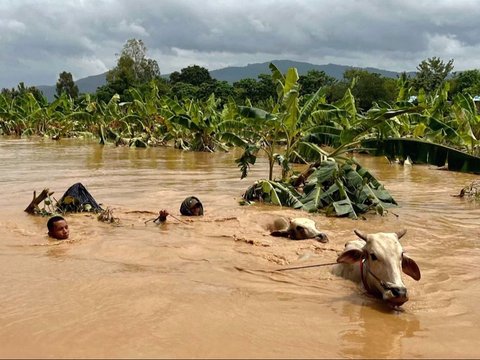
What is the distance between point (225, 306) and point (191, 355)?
98 centimetres

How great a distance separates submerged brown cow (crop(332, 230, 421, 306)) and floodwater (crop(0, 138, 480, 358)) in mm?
180

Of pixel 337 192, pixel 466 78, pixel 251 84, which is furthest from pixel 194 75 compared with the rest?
pixel 337 192

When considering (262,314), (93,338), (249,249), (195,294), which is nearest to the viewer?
(93,338)

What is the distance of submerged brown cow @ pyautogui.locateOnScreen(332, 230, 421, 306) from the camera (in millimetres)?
4177

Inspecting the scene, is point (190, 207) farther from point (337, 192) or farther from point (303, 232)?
point (337, 192)

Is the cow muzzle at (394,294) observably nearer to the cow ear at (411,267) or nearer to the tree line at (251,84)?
the cow ear at (411,267)

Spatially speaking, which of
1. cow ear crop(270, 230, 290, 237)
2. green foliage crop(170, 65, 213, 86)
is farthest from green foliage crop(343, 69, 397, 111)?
cow ear crop(270, 230, 290, 237)

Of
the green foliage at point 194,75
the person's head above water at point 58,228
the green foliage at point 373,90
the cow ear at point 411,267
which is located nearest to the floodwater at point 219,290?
the person's head above water at point 58,228

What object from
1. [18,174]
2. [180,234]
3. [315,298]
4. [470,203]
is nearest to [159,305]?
[315,298]

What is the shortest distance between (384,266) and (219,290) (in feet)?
4.97

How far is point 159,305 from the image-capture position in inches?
171

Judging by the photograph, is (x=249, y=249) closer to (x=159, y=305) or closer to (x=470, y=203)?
(x=159, y=305)

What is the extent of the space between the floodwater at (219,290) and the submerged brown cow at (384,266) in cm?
18

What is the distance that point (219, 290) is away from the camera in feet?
15.8
